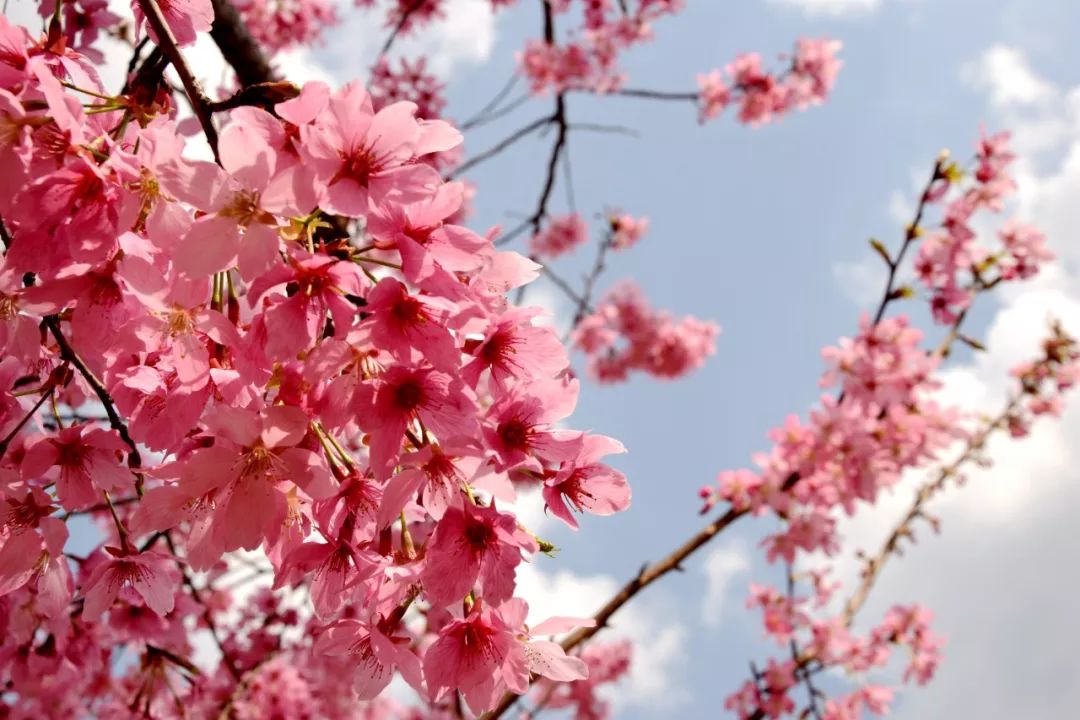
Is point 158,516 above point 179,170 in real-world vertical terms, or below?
below

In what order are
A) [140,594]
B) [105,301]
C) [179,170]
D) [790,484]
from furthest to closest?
[790,484]
[140,594]
[105,301]
[179,170]

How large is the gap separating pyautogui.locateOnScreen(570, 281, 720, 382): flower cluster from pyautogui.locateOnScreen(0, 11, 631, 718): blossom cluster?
706cm

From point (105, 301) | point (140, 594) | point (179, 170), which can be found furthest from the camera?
point (140, 594)

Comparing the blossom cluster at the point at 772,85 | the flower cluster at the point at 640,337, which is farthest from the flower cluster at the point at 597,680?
the blossom cluster at the point at 772,85

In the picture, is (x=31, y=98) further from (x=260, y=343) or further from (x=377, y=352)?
(x=377, y=352)

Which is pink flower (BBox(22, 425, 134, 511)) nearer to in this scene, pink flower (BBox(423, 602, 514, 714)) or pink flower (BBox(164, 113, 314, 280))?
pink flower (BBox(164, 113, 314, 280))

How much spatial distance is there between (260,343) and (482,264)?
0.31 meters

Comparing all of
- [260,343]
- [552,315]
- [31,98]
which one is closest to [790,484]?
[552,315]

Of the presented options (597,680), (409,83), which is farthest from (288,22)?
(597,680)

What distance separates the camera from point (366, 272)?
1.09 meters

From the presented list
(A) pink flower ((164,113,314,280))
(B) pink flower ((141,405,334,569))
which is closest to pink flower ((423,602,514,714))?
(B) pink flower ((141,405,334,569))

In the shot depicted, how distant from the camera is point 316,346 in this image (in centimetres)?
100

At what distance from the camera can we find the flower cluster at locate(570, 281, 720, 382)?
8164 millimetres

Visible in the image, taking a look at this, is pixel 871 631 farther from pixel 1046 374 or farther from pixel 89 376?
pixel 89 376
